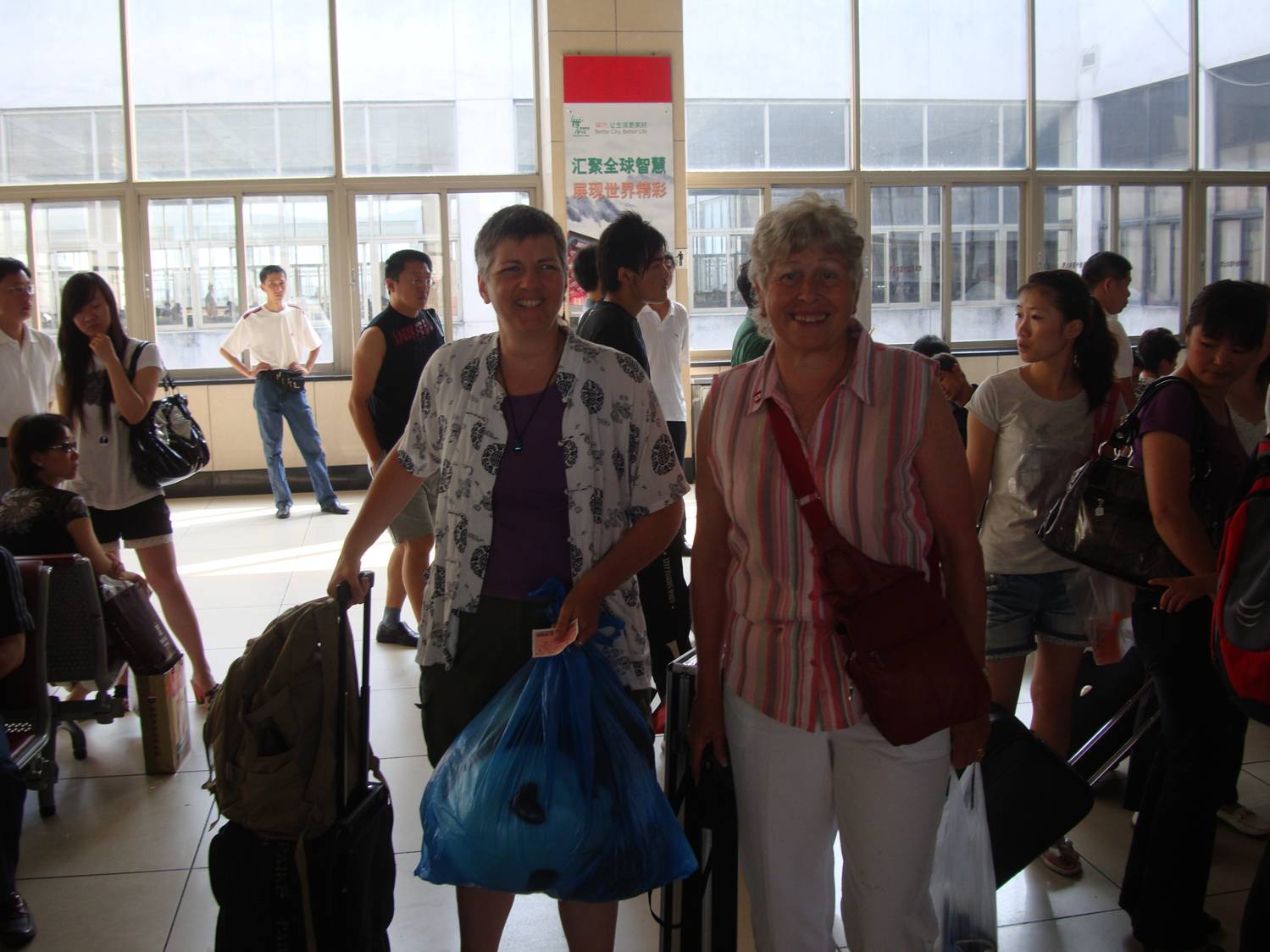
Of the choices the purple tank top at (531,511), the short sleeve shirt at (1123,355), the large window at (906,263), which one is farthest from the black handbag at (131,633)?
the large window at (906,263)

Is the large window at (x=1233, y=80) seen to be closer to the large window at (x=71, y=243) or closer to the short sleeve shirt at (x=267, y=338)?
the short sleeve shirt at (x=267, y=338)

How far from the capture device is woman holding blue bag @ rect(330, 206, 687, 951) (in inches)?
76.7

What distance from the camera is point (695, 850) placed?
193 centimetres

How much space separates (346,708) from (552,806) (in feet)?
1.47

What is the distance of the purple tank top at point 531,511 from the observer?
1948mm

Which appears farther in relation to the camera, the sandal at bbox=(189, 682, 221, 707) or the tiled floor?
the sandal at bbox=(189, 682, 221, 707)

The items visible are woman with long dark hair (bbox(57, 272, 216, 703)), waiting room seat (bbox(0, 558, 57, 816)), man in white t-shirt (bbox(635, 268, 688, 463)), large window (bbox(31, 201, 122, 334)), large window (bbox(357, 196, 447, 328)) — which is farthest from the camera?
large window (bbox(357, 196, 447, 328))

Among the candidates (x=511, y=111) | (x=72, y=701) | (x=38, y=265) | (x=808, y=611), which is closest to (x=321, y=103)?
(x=511, y=111)

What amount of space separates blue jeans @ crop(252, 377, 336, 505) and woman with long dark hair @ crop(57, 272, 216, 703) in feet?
15.2

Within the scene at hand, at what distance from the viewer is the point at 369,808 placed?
1964mm

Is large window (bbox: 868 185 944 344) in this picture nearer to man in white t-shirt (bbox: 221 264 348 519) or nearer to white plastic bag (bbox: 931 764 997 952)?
man in white t-shirt (bbox: 221 264 348 519)

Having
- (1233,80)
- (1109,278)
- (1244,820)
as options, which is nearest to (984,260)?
(1233,80)

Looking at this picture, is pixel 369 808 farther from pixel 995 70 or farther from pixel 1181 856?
pixel 995 70

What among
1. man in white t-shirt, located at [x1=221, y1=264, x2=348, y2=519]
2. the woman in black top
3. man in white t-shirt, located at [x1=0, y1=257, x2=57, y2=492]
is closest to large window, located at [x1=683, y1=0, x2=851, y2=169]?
man in white t-shirt, located at [x1=221, y1=264, x2=348, y2=519]
